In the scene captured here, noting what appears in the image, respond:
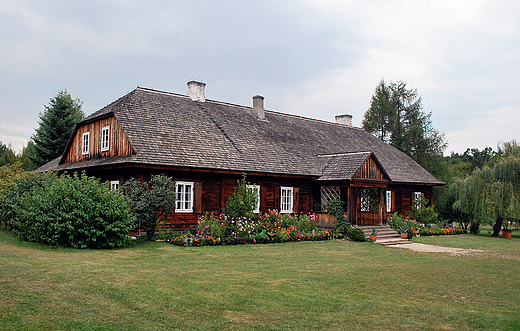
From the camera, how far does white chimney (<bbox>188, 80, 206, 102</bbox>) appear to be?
25.2 meters

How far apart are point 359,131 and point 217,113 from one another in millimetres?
14279


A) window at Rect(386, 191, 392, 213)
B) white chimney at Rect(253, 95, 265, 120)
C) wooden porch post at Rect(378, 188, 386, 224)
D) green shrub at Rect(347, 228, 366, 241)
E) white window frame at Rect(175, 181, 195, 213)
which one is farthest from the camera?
white chimney at Rect(253, 95, 265, 120)

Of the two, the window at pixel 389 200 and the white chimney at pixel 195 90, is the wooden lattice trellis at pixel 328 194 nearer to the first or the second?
the window at pixel 389 200

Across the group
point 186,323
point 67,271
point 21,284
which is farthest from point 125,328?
point 67,271

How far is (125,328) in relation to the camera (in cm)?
598

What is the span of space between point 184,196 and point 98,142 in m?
5.58

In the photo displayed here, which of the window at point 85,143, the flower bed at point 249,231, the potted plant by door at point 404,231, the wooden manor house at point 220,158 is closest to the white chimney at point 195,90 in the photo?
the wooden manor house at point 220,158

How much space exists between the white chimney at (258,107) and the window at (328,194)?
6.83 meters

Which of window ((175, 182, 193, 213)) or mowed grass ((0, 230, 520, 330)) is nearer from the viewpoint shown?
mowed grass ((0, 230, 520, 330))

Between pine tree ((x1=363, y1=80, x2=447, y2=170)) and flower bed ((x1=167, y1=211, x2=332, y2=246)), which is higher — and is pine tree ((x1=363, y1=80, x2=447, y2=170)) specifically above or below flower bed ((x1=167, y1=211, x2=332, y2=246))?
above

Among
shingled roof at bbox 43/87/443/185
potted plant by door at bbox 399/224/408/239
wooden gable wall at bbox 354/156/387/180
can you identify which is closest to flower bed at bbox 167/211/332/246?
shingled roof at bbox 43/87/443/185

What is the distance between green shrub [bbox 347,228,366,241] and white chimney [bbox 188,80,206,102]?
38.9 ft

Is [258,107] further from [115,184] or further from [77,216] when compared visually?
[77,216]

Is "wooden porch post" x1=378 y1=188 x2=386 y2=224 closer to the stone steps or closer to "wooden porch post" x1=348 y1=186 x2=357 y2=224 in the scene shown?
the stone steps
